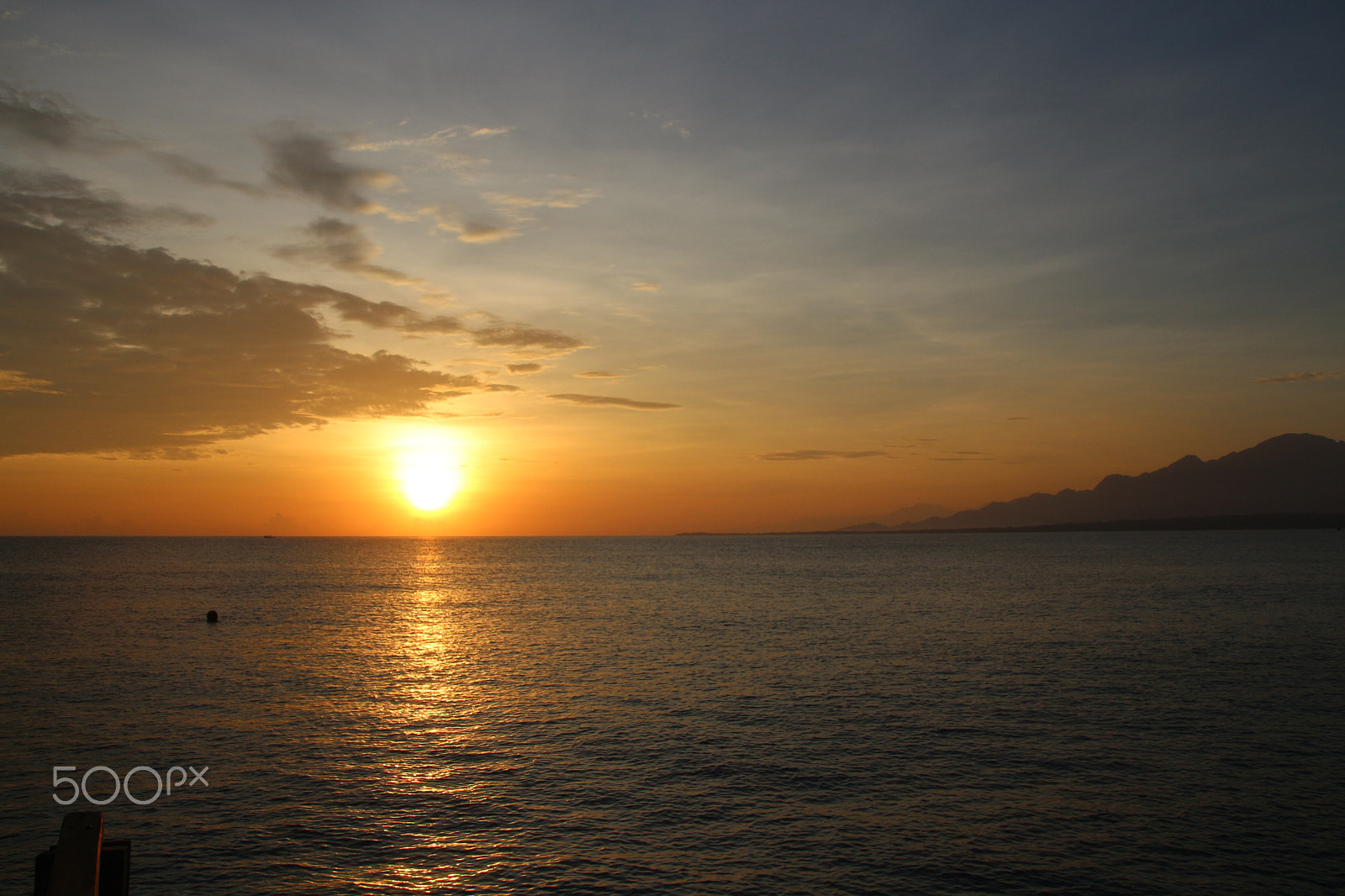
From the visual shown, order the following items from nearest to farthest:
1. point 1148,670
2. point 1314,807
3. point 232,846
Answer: point 232,846
point 1314,807
point 1148,670

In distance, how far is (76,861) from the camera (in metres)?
10.2

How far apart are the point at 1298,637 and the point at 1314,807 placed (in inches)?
1807

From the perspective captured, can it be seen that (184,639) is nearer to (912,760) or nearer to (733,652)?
(733,652)

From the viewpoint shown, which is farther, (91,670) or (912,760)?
(91,670)

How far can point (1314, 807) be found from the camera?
26.2 meters

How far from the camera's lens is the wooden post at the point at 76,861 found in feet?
33.0

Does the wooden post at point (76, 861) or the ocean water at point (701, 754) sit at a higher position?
the wooden post at point (76, 861)

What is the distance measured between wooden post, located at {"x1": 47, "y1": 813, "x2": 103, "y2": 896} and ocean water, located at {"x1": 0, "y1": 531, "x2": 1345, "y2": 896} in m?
12.9

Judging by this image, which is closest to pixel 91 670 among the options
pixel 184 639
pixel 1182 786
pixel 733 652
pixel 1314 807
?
pixel 184 639

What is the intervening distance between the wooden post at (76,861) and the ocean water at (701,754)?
12.9m

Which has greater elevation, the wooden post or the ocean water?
the wooden post

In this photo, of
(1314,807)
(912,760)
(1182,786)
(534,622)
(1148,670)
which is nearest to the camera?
(1314,807)

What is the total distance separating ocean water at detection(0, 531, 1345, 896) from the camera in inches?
891

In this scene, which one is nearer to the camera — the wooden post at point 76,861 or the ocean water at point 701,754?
the wooden post at point 76,861
